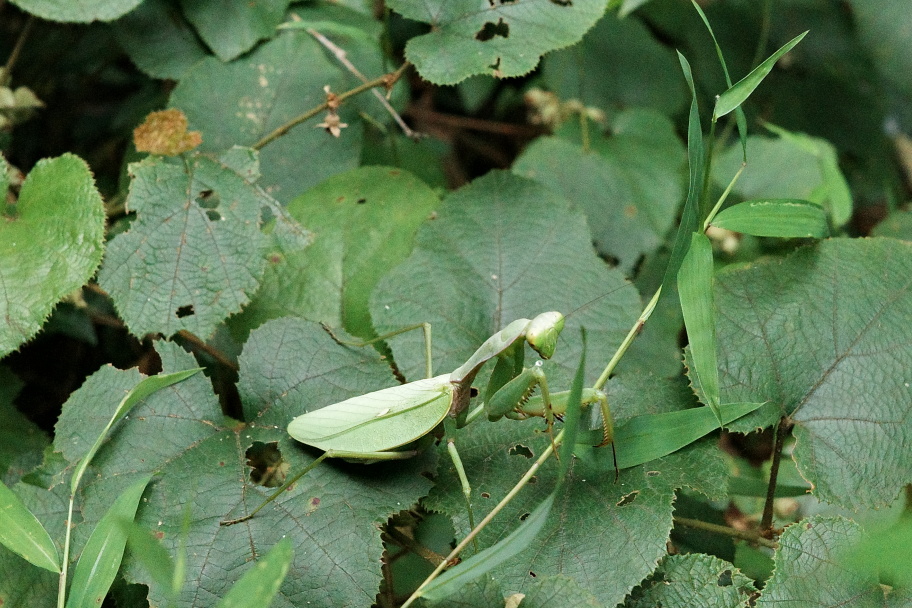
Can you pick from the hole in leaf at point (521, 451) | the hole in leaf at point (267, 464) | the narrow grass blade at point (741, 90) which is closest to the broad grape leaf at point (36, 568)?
the hole in leaf at point (267, 464)

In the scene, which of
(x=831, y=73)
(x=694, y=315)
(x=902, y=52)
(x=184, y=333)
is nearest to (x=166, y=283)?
(x=184, y=333)

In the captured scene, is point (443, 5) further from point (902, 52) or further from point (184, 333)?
point (902, 52)

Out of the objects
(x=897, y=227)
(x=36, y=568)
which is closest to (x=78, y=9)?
(x=36, y=568)

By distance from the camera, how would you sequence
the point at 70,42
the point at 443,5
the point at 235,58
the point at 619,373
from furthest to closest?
1. the point at 70,42
2. the point at 235,58
3. the point at 443,5
4. the point at 619,373

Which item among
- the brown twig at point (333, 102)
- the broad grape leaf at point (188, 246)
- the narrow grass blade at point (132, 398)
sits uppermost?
the brown twig at point (333, 102)

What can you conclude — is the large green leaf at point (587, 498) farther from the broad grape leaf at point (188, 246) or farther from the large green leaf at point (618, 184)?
the large green leaf at point (618, 184)

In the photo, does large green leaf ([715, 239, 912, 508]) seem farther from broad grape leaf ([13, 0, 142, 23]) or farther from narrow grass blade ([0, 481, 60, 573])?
broad grape leaf ([13, 0, 142, 23])
